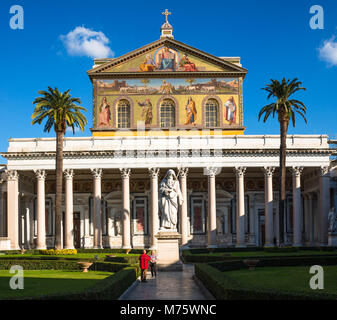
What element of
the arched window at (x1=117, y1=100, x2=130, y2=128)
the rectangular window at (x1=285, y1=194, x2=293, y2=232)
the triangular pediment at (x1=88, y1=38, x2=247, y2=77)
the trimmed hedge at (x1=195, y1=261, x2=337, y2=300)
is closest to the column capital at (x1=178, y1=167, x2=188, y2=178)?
the arched window at (x1=117, y1=100, x2=130, y2=128)

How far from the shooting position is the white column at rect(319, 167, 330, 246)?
170 feet

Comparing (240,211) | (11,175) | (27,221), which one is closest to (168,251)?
(240,211)

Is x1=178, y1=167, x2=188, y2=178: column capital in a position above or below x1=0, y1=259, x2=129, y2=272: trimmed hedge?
above

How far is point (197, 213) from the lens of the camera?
60.3 m

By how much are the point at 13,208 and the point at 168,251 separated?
24.6 metres

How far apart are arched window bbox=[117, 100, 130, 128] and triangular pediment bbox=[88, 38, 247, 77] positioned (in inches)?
130

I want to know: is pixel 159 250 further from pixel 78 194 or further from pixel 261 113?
pixel 78 194

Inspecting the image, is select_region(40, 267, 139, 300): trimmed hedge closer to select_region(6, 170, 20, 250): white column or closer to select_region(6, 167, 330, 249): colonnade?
select_region(6, 167, 330, 249): colonnade

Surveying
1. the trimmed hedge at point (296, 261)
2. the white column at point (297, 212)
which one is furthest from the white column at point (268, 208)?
the trimmed hedge at point (296, 261)

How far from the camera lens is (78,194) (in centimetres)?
6056

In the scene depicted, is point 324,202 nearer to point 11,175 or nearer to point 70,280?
point 11,175

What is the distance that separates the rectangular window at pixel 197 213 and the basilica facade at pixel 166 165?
0.35 ft

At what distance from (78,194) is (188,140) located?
48.6 feet
